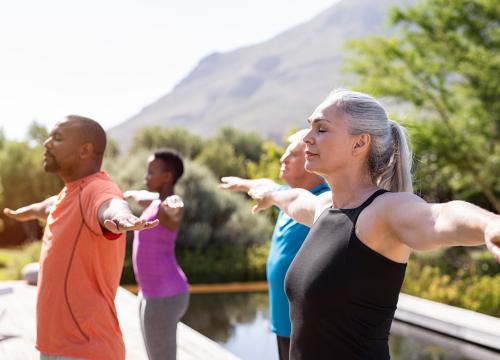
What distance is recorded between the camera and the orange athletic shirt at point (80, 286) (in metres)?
2.82

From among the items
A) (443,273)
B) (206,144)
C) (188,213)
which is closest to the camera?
(443,273)

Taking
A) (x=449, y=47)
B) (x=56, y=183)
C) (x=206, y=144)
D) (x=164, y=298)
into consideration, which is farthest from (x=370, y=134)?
(x=206, y=144)

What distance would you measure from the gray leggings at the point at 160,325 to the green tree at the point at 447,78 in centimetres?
1129

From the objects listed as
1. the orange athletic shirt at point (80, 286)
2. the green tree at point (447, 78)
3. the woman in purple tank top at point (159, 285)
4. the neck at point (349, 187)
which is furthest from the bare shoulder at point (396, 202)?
the green tree at point (447, 78)

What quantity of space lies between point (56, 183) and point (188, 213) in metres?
13.9

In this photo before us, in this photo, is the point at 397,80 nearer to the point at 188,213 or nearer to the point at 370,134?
the point at 188,213

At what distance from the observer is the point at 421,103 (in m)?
16.3

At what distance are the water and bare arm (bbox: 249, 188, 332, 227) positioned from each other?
17.0 ft

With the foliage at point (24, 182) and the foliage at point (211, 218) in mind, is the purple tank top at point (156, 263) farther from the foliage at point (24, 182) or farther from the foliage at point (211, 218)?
the foliage at point (24, 182)

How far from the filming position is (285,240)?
3795mm

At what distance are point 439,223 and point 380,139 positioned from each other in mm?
553

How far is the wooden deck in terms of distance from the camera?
253 inches

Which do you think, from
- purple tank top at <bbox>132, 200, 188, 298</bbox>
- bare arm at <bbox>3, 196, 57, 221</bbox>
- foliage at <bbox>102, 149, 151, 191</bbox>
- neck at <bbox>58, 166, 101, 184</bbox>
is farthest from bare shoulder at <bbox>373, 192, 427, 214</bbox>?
foliage at <bbox>102, 149, 151, 191</bbox>

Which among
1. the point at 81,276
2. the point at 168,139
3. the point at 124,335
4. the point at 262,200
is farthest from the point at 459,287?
the point at 168,139
